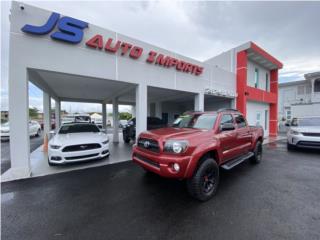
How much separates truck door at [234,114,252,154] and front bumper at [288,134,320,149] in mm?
4352

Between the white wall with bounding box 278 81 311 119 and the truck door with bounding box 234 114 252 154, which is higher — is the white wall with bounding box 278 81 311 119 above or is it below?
above

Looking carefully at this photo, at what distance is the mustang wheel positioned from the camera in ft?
9.55

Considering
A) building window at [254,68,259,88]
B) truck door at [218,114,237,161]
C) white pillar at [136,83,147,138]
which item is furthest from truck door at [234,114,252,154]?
building window at [254,68,259,88]

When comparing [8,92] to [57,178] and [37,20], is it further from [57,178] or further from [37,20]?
[57,178]

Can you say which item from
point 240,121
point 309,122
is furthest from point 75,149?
point 309,122

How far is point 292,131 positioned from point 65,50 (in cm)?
1091

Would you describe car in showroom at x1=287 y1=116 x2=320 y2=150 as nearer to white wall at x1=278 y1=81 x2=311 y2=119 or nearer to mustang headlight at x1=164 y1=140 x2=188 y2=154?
mustang headlight at x1=164 y1=140 x2=188 y2=154

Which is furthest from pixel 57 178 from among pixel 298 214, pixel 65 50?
pixel 298 214

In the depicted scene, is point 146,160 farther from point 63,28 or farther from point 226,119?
point 63,28

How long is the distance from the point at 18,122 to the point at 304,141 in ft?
37.9

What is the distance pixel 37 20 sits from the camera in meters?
4.35

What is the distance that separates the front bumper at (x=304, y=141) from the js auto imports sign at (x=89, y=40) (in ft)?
23.4

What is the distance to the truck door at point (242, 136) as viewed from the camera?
4421 millimetres

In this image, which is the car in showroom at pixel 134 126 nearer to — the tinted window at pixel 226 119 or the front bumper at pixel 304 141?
the tinted window at pixel 226 119
